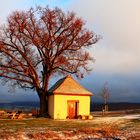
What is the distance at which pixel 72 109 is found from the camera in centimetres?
5872

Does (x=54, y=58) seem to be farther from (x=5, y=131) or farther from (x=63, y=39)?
(x=5, y=131)

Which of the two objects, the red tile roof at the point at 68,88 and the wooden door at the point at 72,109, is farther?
the wooden door at the point at 72,109

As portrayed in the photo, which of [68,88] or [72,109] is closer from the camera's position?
[72,109]

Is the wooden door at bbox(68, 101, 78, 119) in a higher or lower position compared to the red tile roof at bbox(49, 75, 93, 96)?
lower

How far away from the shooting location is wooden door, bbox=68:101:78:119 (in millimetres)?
58500

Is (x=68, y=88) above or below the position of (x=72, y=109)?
above

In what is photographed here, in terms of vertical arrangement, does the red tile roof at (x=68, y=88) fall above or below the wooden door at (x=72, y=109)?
above

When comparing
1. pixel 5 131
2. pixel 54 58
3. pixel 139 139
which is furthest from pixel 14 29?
pixel 139 139

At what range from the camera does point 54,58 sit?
58000mm

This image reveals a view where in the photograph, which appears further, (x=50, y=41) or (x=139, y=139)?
(x=50, y=41)

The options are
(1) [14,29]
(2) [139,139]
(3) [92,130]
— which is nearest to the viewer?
(2) [139,139]

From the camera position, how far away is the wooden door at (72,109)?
58500 millimetres

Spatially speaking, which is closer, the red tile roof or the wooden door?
the red tile roof

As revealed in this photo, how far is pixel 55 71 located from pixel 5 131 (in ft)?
84.6
